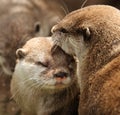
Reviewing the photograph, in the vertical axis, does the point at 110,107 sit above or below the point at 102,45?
below

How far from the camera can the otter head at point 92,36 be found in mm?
2930

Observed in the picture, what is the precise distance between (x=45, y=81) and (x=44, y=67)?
0.12 metres

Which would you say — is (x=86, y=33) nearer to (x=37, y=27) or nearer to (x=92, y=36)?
(x=92, y=36)

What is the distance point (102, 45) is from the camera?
295 cm

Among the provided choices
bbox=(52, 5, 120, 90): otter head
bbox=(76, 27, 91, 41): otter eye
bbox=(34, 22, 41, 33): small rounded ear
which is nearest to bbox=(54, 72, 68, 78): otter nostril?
bbox=(52, 5, 120, 90): otter head

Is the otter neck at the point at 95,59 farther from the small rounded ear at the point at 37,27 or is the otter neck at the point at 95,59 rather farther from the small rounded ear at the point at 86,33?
the small rounded ear at the point at 37,27

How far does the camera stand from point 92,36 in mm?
2953

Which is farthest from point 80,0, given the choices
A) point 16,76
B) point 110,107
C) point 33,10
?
point 110,107

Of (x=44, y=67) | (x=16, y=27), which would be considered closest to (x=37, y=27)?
(x=16, y=27)

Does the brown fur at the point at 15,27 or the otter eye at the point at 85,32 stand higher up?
the otter eye at the point at 85,32

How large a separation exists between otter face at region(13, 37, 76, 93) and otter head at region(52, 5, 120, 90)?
268 millimetres

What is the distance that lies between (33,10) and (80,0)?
1.97ft

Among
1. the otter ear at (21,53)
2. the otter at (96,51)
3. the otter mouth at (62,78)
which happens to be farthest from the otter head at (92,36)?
the otter ear at (21,53)

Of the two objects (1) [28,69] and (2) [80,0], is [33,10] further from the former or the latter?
(1) [28,69]
